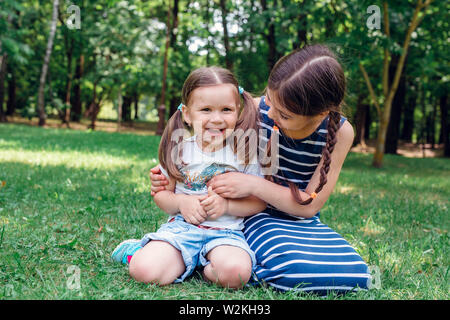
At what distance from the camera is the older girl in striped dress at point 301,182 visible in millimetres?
2164

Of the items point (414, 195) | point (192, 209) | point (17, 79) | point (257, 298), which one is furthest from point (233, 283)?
point (17, 79)

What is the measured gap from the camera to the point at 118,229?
3.25 metres

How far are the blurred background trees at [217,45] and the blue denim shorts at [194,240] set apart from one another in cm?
425

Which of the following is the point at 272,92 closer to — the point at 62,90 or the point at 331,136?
the point at 331,136

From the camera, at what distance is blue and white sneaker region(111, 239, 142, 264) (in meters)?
2.47

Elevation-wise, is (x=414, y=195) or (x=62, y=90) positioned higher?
(x=62, y=90)

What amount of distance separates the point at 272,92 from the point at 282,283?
0.98 meters

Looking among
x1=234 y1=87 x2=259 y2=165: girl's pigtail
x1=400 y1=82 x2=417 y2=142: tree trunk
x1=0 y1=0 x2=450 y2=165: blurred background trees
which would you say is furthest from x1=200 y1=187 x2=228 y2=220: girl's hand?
x1=400 y1=82 x2=417 y2=142: tree trunk

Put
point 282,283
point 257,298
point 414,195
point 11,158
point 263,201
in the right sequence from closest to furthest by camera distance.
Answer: point 257,298 < point 282,283 < point 263,201 < point 414,195 < point 11,158

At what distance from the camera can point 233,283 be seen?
2.19 metres

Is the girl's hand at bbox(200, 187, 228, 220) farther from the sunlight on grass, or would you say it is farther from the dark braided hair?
the sunlight on grass

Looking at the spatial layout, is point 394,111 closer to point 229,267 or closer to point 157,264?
point 229,267

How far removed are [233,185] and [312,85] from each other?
68 centimetres

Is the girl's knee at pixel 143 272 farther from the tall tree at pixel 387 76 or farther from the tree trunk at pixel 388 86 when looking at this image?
the tree trunk at pixel 388 86
